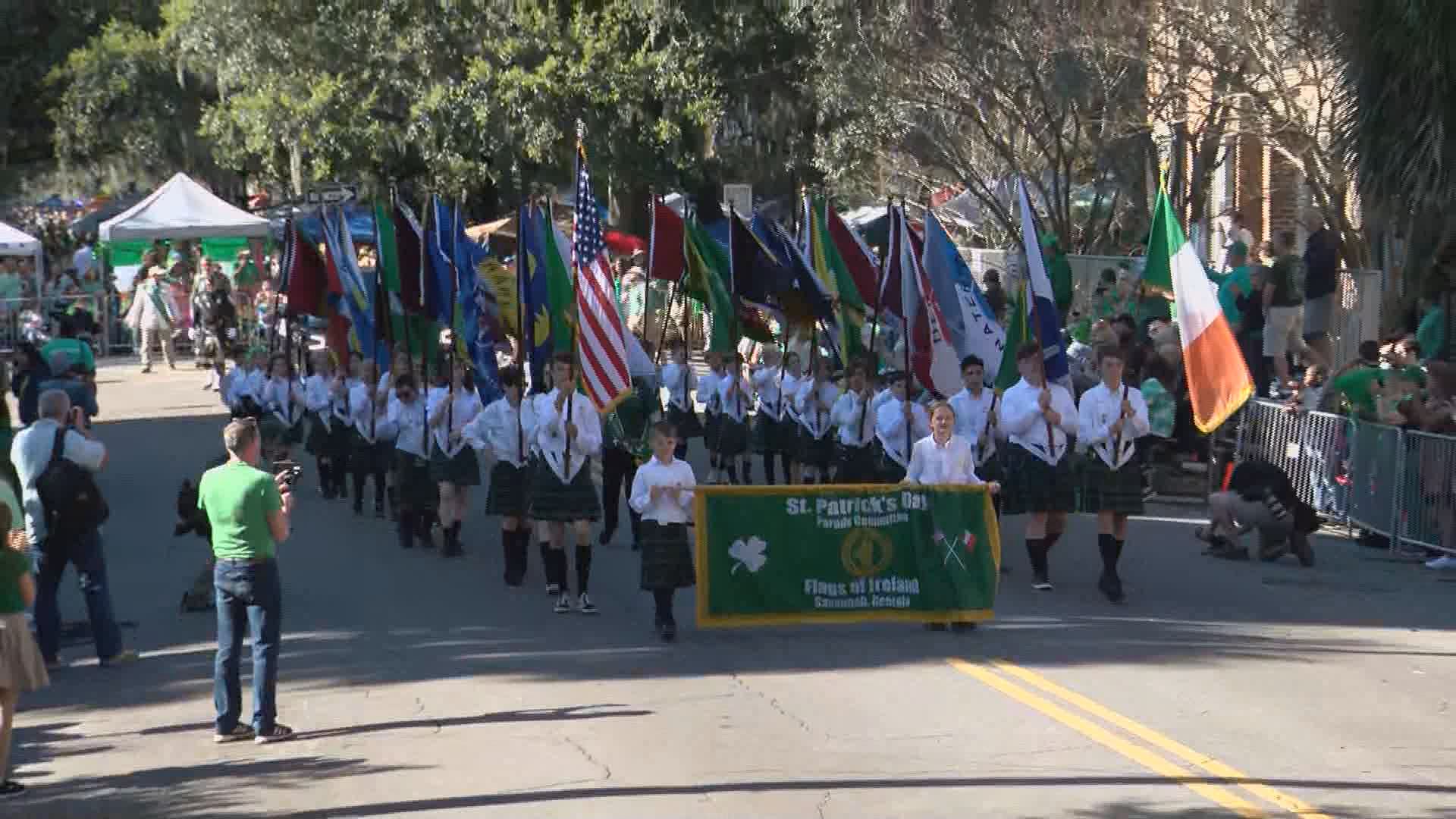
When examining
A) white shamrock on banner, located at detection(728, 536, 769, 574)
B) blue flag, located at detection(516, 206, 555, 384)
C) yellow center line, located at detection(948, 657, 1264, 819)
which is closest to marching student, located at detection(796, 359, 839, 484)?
blue flag, located at detection(516, 206, 555, 384)

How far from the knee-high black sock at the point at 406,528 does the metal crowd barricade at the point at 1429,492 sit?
807 cm

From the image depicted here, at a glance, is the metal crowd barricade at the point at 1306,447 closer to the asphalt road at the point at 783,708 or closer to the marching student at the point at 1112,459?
the asphalt road at the point at 783,708

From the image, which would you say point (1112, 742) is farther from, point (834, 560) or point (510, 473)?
point (510, 473)

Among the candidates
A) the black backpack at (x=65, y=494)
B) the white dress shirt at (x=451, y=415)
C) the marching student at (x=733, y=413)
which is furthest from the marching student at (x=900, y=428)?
the black backpack at (x=65, y=494)

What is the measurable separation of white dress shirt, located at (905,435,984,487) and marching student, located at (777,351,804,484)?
5632 mm

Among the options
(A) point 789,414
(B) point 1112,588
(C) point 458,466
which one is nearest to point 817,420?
(A) point 789,414

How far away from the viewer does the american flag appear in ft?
47.8

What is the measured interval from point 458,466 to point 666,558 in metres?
4.24

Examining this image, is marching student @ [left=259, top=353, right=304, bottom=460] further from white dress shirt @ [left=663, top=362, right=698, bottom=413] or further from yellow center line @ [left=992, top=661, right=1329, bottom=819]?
yellow center line @ [left=992, top=661, right=1329, bottom=819]

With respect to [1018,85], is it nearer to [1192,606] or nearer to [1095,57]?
[1095,57]

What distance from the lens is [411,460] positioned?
56.7 feet

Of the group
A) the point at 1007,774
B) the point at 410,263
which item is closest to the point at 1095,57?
the point at 410,263

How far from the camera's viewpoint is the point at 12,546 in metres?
9.52

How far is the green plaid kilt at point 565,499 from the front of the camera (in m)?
14.1
